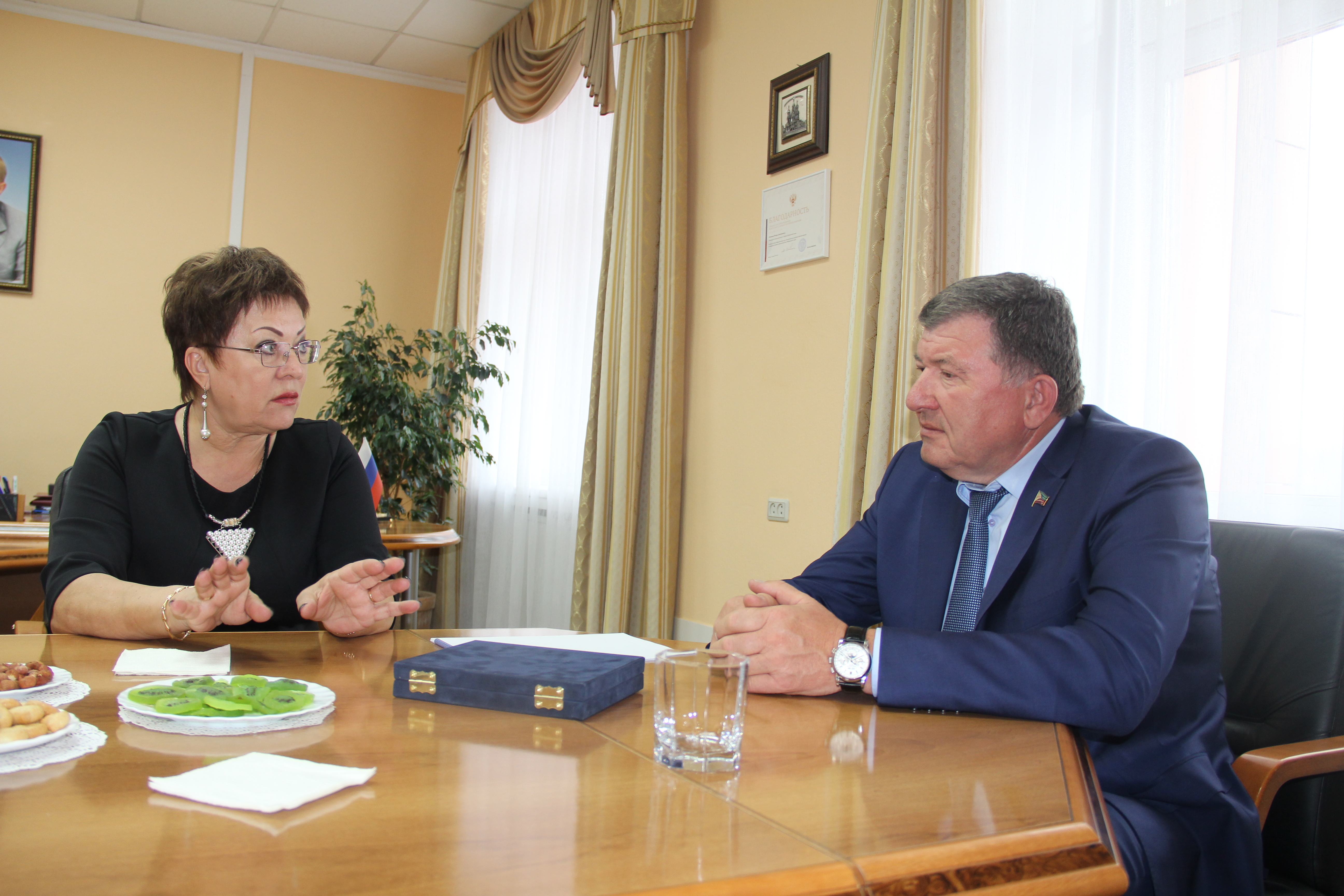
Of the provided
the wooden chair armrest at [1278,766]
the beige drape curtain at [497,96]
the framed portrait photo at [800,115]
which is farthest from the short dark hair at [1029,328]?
the beige drape curtain at [497,96]

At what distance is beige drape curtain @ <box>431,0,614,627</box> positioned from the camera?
4.11 m

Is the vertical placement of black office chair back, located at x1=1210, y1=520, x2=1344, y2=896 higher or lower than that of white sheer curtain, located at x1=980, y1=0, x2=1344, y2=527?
lower

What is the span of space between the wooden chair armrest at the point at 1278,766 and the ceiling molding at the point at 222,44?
5.82 m

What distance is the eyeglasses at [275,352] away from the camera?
5.66 feet

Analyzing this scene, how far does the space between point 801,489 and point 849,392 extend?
0.52m

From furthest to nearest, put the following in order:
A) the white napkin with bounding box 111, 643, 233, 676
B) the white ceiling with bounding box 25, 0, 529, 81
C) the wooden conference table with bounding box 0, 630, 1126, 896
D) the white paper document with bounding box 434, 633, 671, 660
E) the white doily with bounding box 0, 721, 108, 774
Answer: the white ceiling with bounding box 25, 0, 529, 81 → the white paper document with bounding box 434, 633, 671, 660 → the white napkin with bounding box 111, 643, 233, 676 → the white doily with bounding box 0, 721, 108, 774 → the wooden conference table with bounding box 0, 630, 1126, 896

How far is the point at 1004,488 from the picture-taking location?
4.90 ft

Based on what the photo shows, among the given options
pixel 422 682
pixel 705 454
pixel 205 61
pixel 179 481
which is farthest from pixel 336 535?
pixel 205 61

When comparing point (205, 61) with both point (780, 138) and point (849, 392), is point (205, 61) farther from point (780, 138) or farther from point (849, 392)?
point (849, 392)

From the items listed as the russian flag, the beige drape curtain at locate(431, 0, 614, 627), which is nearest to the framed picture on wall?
the beige drape curtain at locate(431, 0, 614, 627)

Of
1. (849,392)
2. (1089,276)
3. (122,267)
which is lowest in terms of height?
(849,392)

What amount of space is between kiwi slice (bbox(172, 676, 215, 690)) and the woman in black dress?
47 cm

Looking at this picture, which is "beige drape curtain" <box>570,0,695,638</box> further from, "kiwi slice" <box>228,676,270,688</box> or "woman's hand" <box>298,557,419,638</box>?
"kiwi slice" <box>228,676,270,688</box>

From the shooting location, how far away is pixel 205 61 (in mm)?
5395
